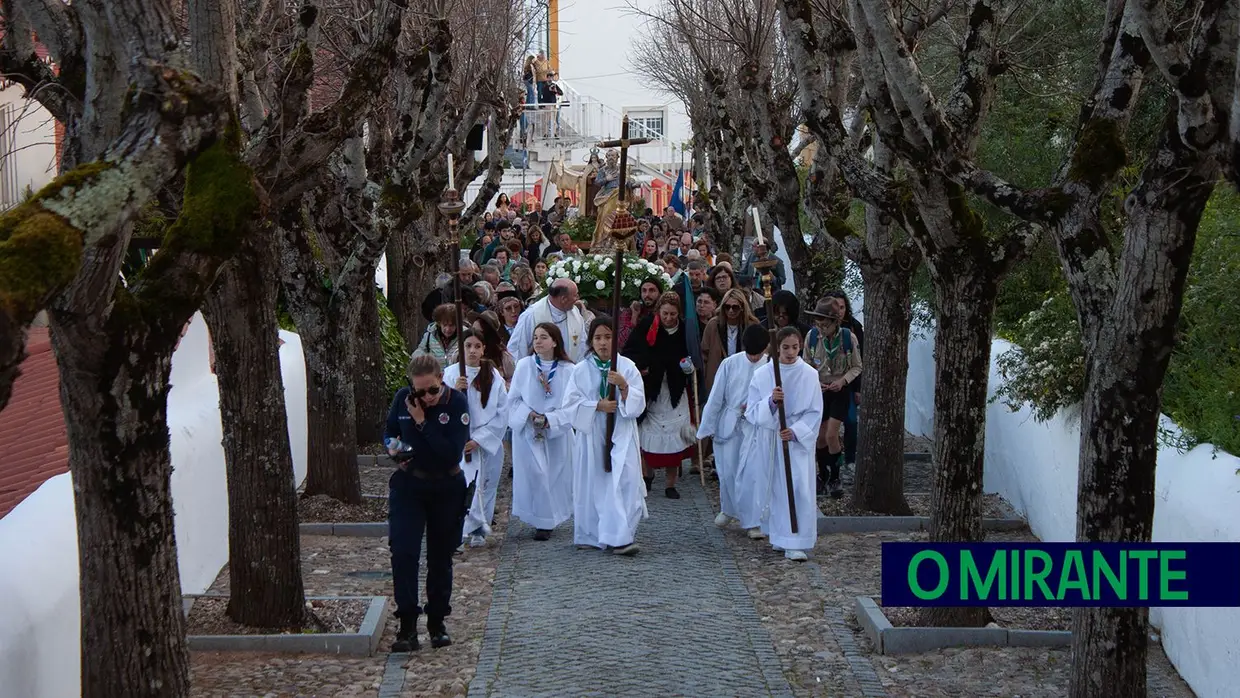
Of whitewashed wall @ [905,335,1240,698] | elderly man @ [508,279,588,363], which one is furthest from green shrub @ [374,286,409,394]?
whitewashed wall @ [905,335,1240,698]

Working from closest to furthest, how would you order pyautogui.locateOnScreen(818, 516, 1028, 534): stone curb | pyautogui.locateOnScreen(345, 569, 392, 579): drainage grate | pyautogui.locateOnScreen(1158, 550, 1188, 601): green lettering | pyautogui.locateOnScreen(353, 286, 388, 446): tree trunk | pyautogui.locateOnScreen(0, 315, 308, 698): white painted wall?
1. pyautogui.locateOnScreen(1158, 550, 1188, 601): green lettering
2. pyautogui.locateOnScreen(0, 315, 308, 698): white painted wall
3. pyautogui.locateOnScreen(345, 569, 392, 579): drainage grate
4. pyautogui.locateOnScreen(818, 516, 1028, 534): stone curb
5. pyautogui.locateOnScreen(353, 286, 388, 446): tree trunk

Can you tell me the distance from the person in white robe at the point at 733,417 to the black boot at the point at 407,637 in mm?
4025

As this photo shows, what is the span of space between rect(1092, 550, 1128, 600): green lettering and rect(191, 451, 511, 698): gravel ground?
3738 mm

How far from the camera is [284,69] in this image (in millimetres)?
9977

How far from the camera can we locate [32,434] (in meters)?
12.0

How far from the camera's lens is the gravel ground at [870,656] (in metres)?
8.40

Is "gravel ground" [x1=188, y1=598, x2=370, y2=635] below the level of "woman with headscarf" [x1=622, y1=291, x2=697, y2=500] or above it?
below

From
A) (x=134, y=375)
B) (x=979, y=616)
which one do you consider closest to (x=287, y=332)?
(x=979, y=616)

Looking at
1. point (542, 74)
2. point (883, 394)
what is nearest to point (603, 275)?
point (883, 394)

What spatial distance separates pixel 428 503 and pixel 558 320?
5.85m

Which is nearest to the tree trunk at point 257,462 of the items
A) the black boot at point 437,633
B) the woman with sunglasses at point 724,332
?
the black boot at point 437,633

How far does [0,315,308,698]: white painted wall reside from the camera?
6.69m

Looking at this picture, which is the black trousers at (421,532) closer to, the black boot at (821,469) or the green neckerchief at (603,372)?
the green neckerchief at (603,372)

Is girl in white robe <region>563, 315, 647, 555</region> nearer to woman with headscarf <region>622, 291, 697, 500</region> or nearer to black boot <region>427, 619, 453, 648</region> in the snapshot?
woman with headscarf <region>622, 291, 697, 500</region>
